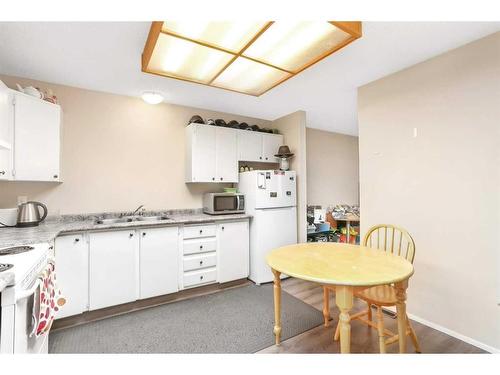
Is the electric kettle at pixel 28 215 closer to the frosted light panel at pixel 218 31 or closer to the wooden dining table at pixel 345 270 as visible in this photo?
the frosted light panel at pixel 218 31

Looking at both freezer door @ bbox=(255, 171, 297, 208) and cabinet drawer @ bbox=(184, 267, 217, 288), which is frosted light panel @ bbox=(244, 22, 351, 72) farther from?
cabinet drawer @ bbox=(184, 267, 217, 288)

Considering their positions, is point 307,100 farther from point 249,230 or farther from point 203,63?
point 249,230

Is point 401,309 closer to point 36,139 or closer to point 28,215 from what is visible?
point 28,215

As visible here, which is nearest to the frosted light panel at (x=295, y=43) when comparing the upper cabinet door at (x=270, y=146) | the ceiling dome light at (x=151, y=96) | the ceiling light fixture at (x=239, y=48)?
the ceiling light fixture at (x=239, y=48)

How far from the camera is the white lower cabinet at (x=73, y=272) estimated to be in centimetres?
203

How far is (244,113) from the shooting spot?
3.57 metres

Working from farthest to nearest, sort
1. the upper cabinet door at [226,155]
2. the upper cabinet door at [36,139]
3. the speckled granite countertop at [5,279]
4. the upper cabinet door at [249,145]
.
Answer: the upper cabinet door at [249,145] → the upper cabinet door at [226,155] → the upper cabinet door at [36,139] → the speckled granite countertop at [5,279]

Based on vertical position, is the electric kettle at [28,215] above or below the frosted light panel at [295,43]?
below

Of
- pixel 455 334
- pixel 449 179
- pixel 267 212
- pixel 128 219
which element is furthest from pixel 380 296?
pixel 128 219

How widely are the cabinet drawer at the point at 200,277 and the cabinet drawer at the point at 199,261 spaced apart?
0.06 metres

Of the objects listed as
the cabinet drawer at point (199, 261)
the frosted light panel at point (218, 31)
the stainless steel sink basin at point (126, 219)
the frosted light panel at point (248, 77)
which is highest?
the frosted light panel at point (248, 77)

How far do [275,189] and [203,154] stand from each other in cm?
108

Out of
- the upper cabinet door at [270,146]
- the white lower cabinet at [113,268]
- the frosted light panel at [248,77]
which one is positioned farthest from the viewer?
the upper cabinet door at [270,146]
